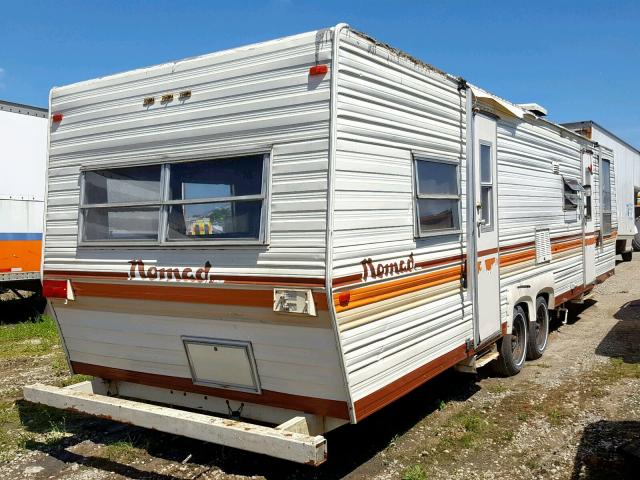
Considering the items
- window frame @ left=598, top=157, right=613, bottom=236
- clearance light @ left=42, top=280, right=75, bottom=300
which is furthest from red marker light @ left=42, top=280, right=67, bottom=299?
window frame @ left=598, top=157, right=613, bottom=236

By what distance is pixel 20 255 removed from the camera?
10508 mm

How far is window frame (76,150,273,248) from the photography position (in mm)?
3986

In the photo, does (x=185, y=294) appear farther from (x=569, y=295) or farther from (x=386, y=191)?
(x=569, y=295)

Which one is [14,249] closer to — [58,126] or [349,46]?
[58,126]

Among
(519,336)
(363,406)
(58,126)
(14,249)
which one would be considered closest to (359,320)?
(363,406)

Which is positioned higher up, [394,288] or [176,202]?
[176,202]

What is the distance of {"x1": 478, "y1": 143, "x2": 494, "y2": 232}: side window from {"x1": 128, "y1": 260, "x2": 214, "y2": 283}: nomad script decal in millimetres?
2980

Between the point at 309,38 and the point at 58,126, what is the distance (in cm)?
258

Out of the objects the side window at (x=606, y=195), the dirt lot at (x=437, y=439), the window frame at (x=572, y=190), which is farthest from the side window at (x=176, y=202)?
the side window at (x=606, y=195)

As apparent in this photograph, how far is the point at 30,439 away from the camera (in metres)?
5.38

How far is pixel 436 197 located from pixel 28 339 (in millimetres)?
7825

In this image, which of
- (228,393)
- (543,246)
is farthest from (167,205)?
(543,246)

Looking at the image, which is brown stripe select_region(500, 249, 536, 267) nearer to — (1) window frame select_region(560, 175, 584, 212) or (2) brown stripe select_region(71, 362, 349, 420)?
(1) window frame select_region(560, 175, 584, 212)

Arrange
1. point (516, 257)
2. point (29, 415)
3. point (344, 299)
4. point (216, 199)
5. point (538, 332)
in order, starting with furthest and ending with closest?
point (538, 332)
point (516, 257)
point (29, 415)
point (216, 199)
point (344, 299)
